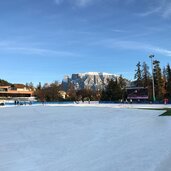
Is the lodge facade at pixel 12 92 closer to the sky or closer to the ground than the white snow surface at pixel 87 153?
closer to the sky

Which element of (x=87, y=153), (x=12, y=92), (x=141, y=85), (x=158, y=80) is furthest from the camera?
(x=12, y=92)

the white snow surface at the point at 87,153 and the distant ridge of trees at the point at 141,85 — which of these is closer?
the white snow surface at the point at 87,153

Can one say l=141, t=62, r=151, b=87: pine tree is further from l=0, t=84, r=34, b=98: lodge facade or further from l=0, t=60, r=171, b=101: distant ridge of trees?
l=0, t=84, r=34, b=98: lodge facade

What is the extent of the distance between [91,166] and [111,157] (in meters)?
1.08

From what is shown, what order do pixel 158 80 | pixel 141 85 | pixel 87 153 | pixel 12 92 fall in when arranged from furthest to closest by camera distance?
pixel 12 92, pixel 141 85, pixel 158 80, pixel 87 153

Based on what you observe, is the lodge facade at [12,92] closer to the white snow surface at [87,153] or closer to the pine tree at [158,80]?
the pine tree at [158,80]

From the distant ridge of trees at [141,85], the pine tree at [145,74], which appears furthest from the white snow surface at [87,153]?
the pine tree at [145,74]

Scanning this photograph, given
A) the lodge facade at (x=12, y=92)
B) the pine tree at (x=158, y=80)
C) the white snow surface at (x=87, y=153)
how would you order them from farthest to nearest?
the lodge facade at (x=12, y=92) → the pine tree at (x=158, y=80) → the white snow surface at (x=87, y=153)

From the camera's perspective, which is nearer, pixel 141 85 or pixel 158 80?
pixel 158 80

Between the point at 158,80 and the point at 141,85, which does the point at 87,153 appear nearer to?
the point at 158,80

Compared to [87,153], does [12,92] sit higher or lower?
higher

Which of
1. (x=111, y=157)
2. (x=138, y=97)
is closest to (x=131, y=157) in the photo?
(x=111, y=157)

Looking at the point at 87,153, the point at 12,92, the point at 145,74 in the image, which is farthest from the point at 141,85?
the point at 87,153

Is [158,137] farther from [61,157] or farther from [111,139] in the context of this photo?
[61,157]
